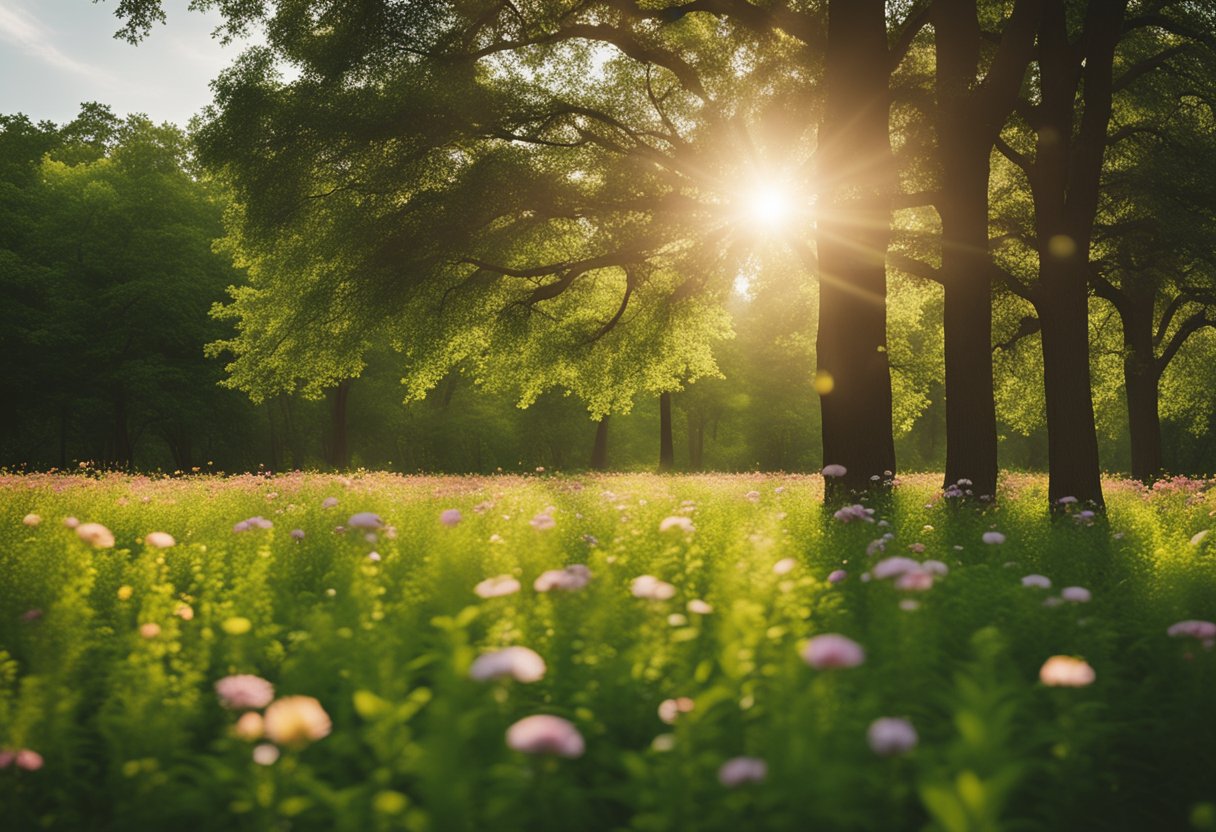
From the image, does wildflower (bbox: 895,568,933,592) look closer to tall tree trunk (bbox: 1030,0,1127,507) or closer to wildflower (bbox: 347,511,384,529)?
wildflower (bbox: 347,511,384,529)

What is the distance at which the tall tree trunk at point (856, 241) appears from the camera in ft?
34.0

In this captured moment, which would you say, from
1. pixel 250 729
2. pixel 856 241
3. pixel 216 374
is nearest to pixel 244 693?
pixel 250 729

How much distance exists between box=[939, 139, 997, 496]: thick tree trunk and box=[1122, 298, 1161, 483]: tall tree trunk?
512 inches

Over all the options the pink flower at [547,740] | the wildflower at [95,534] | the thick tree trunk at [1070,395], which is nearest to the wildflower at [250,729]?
the pink flower at [547,740]

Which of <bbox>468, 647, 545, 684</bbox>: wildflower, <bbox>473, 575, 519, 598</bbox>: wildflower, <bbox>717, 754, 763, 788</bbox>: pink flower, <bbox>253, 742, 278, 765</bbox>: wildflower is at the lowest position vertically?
<bbox>253, 742, 278, 765</bbox>: wildflower

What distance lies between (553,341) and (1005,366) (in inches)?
539

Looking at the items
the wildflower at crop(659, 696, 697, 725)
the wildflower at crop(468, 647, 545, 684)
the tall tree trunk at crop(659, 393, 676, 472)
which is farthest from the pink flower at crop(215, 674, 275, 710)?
the tall tree trunk at crop(659, 393, 676, 472)

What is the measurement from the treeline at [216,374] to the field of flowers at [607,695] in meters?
14.5

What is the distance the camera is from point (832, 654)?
2.45 metres

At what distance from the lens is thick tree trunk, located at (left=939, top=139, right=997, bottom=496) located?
35.3ft

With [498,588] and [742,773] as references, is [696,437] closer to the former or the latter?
[498,588]

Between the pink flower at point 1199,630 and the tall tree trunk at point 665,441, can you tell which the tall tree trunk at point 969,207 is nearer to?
the pink flower at point 1199,630

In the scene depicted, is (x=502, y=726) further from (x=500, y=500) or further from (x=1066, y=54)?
(x=1066, y=54)

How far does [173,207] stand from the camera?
121ft
